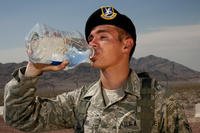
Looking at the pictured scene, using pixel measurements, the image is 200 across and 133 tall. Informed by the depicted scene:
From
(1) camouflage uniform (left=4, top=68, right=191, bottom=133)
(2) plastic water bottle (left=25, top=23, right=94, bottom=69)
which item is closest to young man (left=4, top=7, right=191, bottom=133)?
(1) camouflage uniform (left=4, top=68, right=191, bottom=133)

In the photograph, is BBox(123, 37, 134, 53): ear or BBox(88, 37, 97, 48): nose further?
BBox(123, 37, 134, 53): ear

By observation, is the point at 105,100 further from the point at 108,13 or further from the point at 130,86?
the point at 108,13

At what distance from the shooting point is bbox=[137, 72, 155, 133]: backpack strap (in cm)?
386

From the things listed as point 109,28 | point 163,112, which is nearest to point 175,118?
point 163,112

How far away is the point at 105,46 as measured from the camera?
4.19m

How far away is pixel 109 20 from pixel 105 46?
0.28 meters

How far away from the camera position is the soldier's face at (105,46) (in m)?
4.15

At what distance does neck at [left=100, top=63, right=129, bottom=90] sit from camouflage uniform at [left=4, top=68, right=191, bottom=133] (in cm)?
7

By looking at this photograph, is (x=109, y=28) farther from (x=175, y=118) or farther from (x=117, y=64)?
(x=175, y=118)

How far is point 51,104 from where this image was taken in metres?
4.25

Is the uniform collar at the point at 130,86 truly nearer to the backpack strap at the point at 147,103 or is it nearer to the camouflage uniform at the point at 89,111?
the camouflage uniform at the point at 89,111

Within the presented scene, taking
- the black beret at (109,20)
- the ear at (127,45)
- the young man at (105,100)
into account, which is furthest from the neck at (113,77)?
the black beret at (109,20)

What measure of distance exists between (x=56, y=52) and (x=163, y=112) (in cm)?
118

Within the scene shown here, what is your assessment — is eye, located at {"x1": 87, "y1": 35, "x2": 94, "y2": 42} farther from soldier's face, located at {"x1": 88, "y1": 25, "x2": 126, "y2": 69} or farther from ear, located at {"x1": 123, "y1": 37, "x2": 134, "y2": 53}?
ear, located at {"x1": 123, "y1": 37, "x2": 134, "y2": 53}
